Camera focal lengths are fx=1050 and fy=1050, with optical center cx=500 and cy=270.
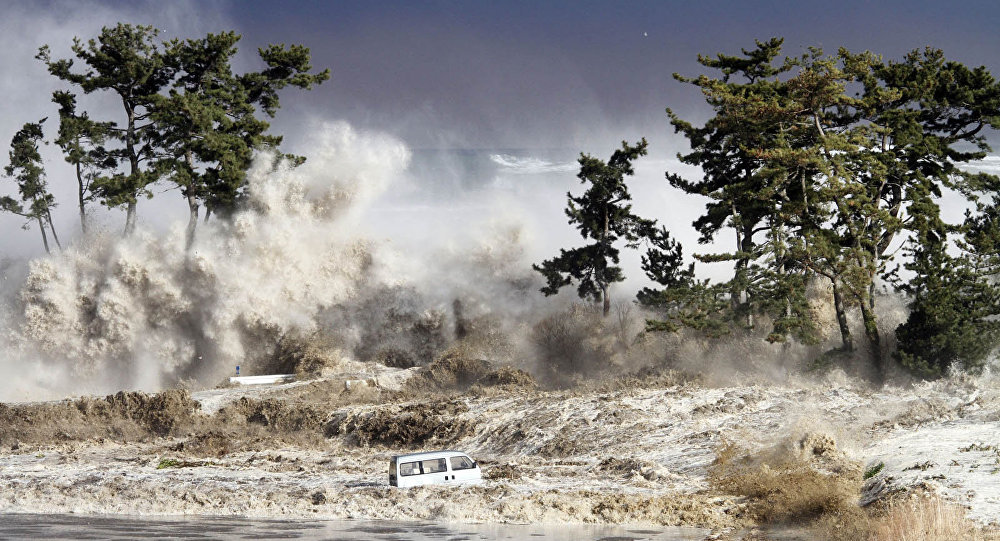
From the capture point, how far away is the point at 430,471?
20.1 metres

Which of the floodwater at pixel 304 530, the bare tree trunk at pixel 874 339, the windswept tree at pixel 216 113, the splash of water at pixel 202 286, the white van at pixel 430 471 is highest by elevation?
the windswept tree at pixel 216 113

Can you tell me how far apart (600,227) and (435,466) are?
58.0ft

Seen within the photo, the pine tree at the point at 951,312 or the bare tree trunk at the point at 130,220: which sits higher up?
the bare tree trunk at the point at 130,220

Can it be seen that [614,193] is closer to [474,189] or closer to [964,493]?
[964,493]

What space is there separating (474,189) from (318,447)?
49838 millimetres

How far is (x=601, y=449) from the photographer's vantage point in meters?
23.9

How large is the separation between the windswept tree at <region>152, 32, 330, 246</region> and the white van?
2401cm

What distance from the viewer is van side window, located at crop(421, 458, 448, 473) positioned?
20.2 meters

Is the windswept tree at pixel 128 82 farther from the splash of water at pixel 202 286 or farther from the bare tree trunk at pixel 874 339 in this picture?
the bare tree trunk at pixel 874 339

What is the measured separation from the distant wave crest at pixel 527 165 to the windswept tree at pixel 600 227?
126ft

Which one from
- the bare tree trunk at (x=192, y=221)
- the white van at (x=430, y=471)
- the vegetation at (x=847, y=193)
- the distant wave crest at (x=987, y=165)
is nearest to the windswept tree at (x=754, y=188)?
the vegetation at (x=847, y=193)

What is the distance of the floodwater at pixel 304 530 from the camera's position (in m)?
16.2

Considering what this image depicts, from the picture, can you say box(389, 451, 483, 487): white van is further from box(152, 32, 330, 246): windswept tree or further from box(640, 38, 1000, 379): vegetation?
box(152, 32, 330, 246): windswept tree

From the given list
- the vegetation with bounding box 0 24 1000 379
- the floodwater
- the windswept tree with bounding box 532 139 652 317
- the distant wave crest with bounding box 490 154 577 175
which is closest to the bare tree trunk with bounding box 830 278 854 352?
the vegetation with bounding box 0 24 1000 379
